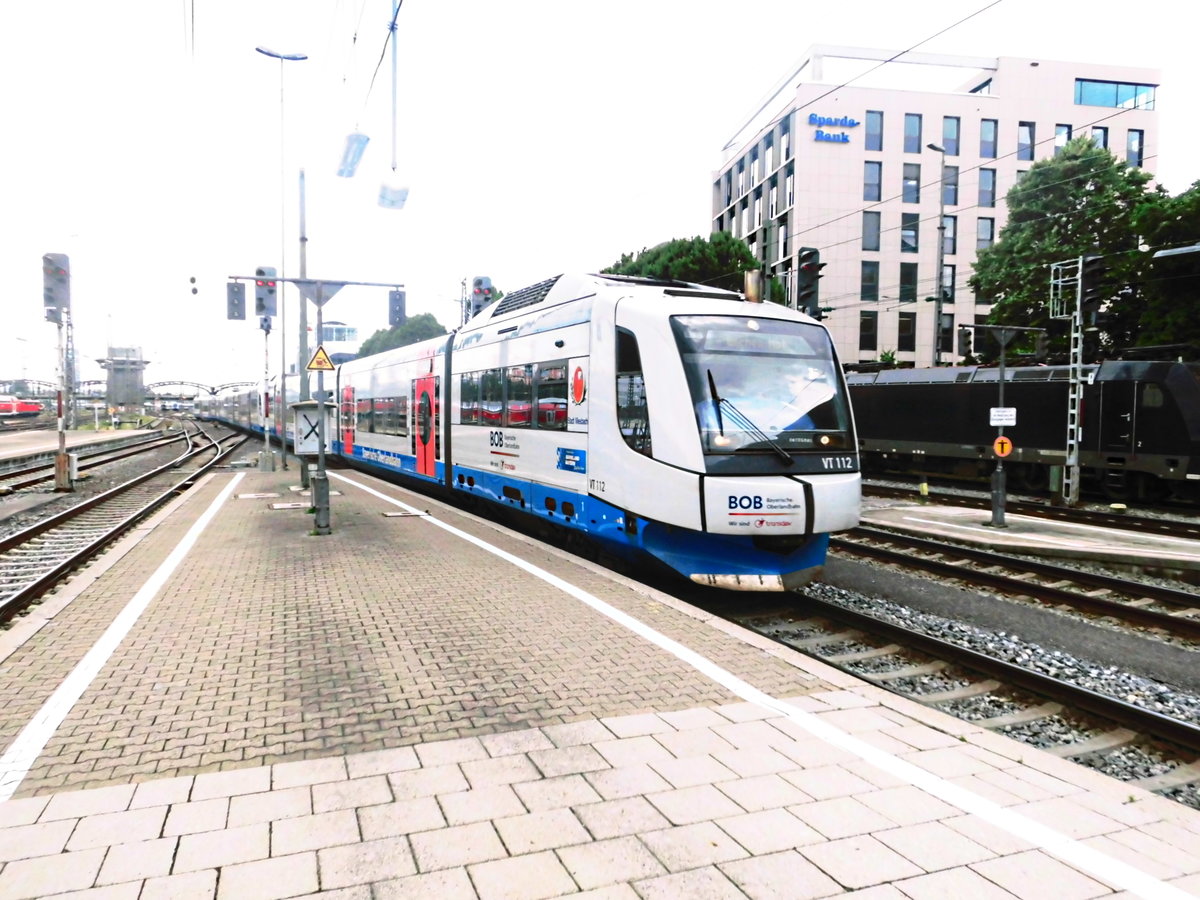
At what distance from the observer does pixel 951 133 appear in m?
48.4

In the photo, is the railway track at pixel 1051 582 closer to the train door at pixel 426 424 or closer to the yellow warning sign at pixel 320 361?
the train door at pixel 426 424

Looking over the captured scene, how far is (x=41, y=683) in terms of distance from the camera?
509cm

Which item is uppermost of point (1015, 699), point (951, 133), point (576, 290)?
point (951, 133)

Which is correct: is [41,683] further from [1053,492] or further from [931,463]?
[931,463]

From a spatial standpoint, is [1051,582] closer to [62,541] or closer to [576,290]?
[576,290]

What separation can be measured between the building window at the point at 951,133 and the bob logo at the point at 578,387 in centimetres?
4710

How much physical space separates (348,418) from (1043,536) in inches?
681

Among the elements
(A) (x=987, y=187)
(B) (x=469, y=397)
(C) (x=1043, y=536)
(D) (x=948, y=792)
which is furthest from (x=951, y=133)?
(D) (x=948, y=792)

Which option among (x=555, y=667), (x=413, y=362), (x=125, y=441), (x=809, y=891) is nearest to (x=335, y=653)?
(x=555, y=667)

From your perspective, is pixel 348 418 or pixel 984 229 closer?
pixel 348 418

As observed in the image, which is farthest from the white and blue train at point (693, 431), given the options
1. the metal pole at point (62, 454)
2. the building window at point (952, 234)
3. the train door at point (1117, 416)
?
the building window at point (952, 234)

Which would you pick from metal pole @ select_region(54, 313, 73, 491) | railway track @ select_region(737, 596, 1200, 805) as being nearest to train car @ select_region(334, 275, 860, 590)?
railway track @ select_region(737, 596, 1200, 805)

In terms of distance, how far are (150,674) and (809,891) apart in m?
4.27

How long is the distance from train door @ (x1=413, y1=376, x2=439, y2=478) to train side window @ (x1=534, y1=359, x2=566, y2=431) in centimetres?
491
